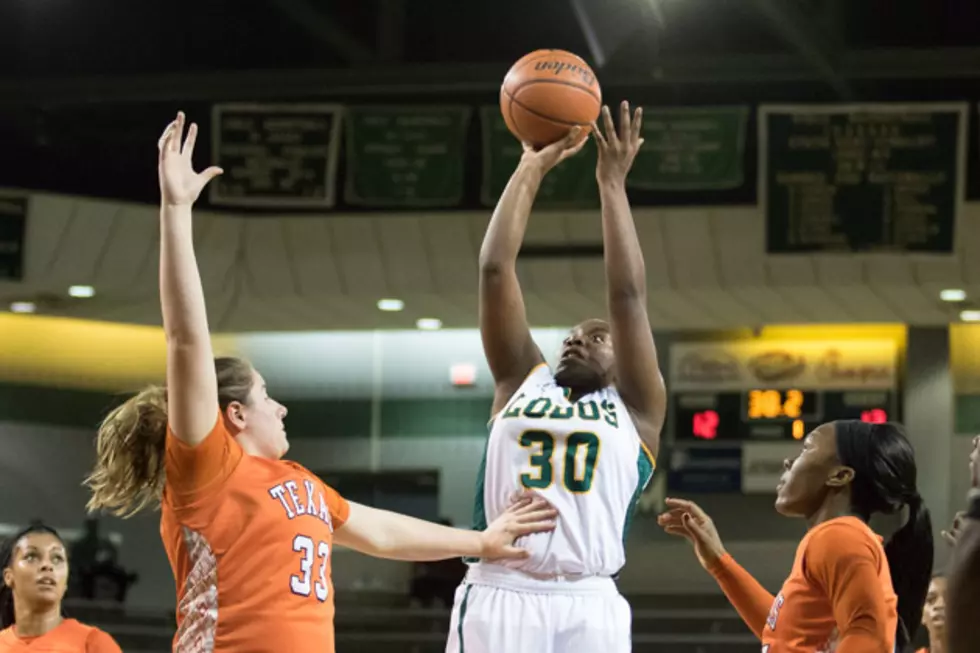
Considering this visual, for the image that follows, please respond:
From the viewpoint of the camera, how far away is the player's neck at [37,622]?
4.74m

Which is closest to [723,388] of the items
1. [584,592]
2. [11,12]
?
[11,12]

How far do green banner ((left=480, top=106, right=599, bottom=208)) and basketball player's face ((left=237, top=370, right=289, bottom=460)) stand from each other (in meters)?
6.74

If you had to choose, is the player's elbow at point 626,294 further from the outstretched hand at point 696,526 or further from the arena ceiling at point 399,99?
the arena ceiling at point 399,99

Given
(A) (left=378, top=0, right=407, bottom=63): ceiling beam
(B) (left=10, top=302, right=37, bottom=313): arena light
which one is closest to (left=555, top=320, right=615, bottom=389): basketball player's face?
(A) (left=378, top=0, right=407, bottom=63): ceiling beam

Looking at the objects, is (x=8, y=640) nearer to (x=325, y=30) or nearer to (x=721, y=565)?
Answer: (x=721, y=565)

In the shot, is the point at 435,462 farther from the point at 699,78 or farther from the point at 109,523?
the point at 699,78

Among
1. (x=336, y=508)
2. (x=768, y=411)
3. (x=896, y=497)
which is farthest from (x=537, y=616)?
(x=768, y=411)

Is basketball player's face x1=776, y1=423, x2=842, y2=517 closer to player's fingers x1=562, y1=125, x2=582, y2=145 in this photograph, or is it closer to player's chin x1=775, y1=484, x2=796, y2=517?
player's chin x1=775, y1=484, x2=796, y2=517

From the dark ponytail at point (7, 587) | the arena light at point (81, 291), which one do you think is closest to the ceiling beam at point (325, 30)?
the arena light at point (81, 291)

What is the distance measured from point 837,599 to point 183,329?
69.1 inches

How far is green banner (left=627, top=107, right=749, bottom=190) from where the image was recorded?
9.82 meters

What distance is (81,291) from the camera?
1089 cm

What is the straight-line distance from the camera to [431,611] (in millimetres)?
10992

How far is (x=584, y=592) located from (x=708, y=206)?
6.71 meters
